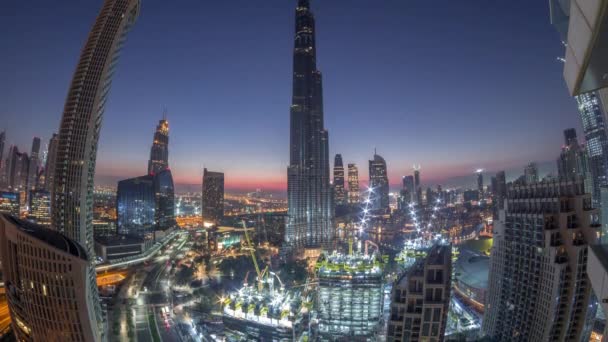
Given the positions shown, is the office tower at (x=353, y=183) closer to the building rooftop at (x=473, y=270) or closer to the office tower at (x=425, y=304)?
the building rooftop at (x=473, y=270)

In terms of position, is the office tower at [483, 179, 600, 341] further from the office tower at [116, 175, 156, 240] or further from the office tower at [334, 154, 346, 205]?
the office tower at [334, 154, 346, 205]

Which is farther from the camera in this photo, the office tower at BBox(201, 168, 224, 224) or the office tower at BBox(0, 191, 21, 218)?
the office tower at BBox(201, 168, 224, 224)

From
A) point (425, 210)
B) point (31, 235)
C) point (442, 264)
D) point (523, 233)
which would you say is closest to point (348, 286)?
point (523, 233)

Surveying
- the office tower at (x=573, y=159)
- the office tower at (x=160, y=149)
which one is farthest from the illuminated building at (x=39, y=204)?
the office tower at (x=573, y=159)

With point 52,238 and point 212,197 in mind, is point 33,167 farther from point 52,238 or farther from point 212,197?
point 52,238

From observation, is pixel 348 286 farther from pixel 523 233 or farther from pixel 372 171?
pixel 372 171

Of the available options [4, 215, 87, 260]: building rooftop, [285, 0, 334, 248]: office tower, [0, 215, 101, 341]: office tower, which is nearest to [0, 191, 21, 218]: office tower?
[285, 0, 334, 248]: office tower
